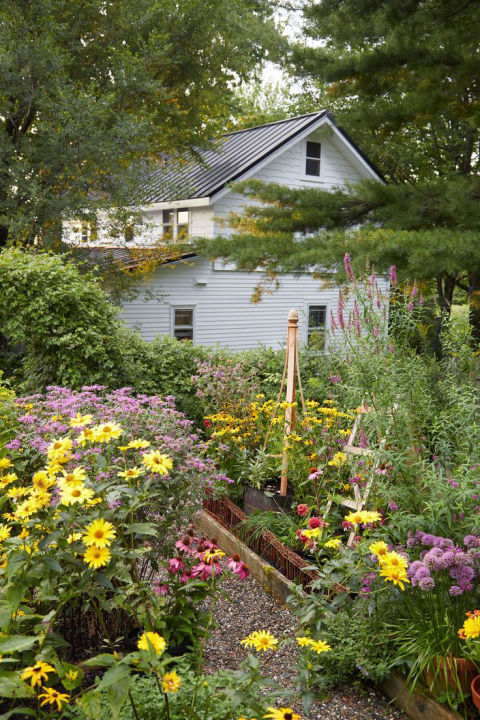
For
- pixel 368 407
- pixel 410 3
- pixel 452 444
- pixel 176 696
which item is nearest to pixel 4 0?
pixel 410 3

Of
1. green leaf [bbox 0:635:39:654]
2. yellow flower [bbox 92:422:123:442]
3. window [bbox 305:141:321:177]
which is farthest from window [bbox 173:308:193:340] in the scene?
green leaf [bbox 0:635:39:654]

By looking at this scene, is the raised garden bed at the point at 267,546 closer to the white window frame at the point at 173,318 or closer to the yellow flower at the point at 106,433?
the yellow flower at the point at 106,433

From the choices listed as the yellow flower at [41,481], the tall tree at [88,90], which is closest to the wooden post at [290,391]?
the yellow flower at [41,481]

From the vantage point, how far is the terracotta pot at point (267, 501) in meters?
4.35

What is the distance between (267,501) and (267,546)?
393 millimetres

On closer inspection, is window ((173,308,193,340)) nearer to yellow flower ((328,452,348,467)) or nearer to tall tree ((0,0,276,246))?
tall tree ((0,0,276,246))

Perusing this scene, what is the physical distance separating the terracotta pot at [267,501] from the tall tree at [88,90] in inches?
258

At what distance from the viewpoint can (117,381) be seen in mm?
6484

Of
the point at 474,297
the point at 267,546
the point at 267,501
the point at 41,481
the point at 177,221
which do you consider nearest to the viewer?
the point at 41,481

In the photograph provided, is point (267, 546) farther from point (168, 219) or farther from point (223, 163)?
point (168, 219)

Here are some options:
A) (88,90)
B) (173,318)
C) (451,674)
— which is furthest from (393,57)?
(173,318)

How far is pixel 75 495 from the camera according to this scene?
6.29 ft

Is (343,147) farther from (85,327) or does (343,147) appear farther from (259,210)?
(85,327)

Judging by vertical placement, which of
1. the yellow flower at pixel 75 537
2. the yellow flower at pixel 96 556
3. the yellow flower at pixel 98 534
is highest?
the yellow flower at pixel 98 534
